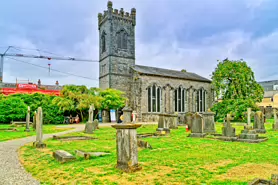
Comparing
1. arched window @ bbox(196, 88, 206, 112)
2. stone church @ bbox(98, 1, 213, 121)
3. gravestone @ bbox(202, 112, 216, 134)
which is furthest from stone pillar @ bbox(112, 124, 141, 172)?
arched window @ bbox(196, 88, 206, 112)

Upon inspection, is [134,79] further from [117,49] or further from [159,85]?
[117,49]

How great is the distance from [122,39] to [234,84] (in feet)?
65.1

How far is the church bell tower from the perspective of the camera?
39469 mm

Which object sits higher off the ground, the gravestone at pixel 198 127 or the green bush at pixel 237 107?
the green bush at pixel 237 107

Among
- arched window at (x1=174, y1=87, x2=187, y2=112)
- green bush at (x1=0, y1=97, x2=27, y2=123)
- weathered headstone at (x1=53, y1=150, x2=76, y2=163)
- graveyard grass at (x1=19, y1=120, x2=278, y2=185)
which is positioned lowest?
graveyard grass at (x1=19, y1=120, x2=278, y2=185)

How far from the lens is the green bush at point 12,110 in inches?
1125

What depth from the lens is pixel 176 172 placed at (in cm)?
573

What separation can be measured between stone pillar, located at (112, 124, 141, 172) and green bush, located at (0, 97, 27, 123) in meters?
26.5

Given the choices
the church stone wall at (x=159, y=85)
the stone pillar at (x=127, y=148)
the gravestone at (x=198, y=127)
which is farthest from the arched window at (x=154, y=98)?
the stone pillar at (x=127, y=148)

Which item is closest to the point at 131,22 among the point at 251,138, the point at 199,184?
the point at 251,138

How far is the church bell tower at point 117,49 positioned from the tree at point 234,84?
573 inches

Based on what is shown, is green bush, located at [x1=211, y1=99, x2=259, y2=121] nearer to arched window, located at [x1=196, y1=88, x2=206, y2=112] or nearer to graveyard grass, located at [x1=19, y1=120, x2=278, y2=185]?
arched window, located at [x1=196, y1=88, x2=206, y2=112]

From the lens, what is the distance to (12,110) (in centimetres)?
2872

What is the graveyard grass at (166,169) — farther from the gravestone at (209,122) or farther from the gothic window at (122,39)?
the gothic window at (122,39)
